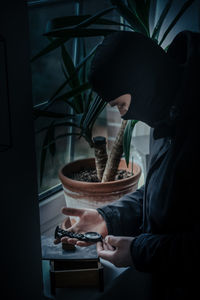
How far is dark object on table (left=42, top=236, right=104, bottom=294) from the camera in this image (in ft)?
3.63

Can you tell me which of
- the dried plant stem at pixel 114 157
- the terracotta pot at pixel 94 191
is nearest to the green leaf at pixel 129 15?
the dried plant stem at pixel 114 157

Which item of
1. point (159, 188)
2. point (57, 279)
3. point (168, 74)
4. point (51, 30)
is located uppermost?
point (51, 30)

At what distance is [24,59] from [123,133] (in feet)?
2.41

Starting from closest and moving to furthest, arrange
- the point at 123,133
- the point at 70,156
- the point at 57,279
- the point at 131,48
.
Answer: the point at 131,48
the point at 57,279
the point at 123,133
the point at 70,156

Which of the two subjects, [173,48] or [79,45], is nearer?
[173,48]

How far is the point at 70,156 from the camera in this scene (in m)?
2.29

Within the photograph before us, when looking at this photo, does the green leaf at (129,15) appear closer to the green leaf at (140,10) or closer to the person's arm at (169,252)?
the green leaf at (140,10)

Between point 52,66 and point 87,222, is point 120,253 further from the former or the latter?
point 52,66

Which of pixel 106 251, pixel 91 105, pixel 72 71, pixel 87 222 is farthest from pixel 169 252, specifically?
pixel 72 71

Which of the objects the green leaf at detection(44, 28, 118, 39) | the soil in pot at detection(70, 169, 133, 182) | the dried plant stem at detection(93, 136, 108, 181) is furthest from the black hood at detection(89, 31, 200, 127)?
the soil in pot at detection(70, 169, 133, 182)

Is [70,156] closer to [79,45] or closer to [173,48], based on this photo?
[79,45]

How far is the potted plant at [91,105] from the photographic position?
1.22 metres

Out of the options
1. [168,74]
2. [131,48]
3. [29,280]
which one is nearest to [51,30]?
[131,48]

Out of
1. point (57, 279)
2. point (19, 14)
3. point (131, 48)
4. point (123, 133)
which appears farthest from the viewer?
point (123, 133)
